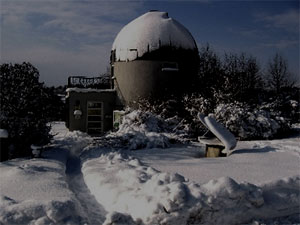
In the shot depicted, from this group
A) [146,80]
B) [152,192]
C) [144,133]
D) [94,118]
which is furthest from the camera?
[94,118]

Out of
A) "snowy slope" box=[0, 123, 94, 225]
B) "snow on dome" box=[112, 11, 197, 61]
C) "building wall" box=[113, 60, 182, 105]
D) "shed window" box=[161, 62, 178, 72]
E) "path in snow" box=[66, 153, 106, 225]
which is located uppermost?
"snow on dome" box=[112, 11, 197, 61]

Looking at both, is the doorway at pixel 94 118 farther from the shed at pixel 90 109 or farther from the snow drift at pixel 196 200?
the snow drift at pixel 196 200

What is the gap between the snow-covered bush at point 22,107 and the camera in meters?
10.6

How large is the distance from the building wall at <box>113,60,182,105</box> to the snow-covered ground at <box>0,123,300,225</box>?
8737 millimetres

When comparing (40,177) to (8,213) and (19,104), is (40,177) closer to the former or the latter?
(8,213)

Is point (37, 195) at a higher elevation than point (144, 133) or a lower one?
lower

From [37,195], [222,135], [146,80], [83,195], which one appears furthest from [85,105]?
[37,195]

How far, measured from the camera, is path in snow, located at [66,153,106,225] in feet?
19.5

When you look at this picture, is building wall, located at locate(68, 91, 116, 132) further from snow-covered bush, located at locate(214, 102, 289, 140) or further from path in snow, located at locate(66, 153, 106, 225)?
path in snow, located at locate(66, 153, 106, 225)

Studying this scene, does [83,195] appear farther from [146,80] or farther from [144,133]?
[146,80]

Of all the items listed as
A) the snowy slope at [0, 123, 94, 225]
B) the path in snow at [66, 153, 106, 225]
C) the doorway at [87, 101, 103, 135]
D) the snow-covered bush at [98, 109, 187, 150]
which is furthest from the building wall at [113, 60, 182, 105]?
the snowy slope at [0, 123, 94, 225]

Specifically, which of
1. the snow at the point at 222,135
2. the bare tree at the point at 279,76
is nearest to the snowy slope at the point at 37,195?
the snow at the point at 222,135

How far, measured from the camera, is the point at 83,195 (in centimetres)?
718

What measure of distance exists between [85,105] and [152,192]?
1325 cm
